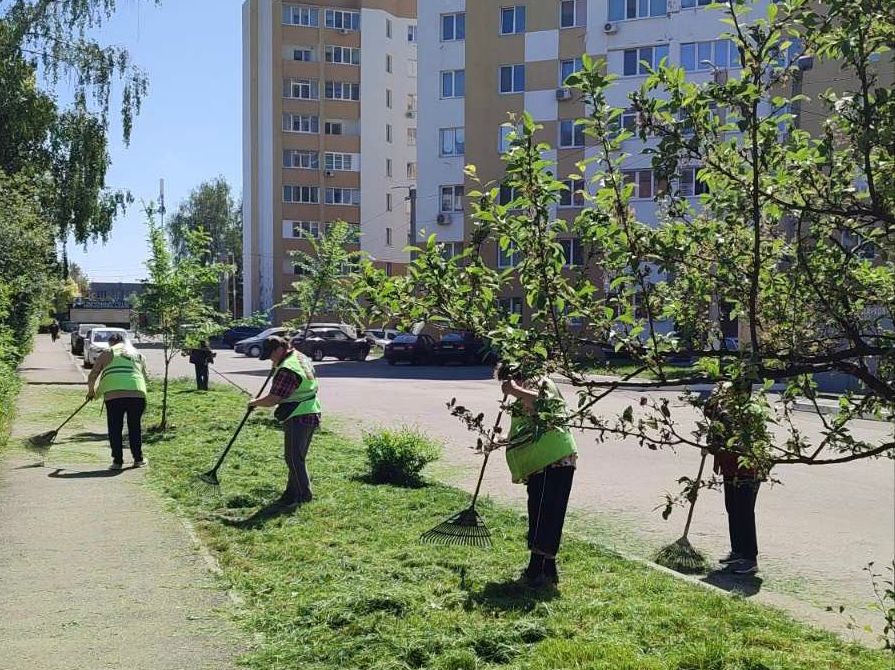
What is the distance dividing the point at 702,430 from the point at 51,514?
7.13 meters

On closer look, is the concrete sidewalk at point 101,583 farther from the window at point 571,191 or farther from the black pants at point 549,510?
the window at point 571,191

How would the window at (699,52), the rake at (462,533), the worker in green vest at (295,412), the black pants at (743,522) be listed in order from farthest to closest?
the window at (699,52)
the worker in green vest at (295,412)
the black pants at (743,522)
the rake at (462,533)

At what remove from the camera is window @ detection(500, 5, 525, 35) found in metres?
48.2

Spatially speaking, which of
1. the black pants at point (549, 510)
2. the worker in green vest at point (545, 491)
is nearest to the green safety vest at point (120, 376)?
the worker in green vest at point (545, 491)

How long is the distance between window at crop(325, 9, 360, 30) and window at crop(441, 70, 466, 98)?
2556cm

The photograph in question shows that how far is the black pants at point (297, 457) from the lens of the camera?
29.2 feet

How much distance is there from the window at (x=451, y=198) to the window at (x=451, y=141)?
175 centimetres

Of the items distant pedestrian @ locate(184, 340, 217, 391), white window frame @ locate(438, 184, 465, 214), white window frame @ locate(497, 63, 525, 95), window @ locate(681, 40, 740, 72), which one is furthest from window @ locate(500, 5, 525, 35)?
distant pedestrian @ locate(184, 340, 217, 391)

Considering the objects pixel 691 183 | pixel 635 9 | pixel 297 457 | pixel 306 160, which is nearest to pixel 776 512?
pixel 297 457

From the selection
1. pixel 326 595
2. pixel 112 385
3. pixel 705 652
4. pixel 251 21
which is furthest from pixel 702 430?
pixel 251 21

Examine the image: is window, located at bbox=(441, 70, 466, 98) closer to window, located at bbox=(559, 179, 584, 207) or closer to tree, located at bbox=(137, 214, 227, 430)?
tree, located at bbox=(137, 214, 227, 430)

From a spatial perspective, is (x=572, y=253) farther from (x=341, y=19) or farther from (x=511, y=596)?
(x=341, y=19)

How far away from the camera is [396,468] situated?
1057cm

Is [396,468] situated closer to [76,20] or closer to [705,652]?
[705,652]
